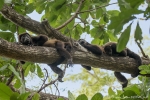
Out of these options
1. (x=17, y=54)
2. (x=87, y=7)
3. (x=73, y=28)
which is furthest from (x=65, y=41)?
(x=17, y=54)

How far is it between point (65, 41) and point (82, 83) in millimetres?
5977

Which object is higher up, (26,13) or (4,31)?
(26,13)

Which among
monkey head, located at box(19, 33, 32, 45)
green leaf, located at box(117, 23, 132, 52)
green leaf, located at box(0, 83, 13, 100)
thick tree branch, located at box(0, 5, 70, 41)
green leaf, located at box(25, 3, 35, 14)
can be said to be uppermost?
green leaf, located at box(25, 3, 35, 14)

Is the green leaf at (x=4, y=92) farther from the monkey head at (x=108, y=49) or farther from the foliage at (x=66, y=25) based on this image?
the monkey head at (x=108, y=49)

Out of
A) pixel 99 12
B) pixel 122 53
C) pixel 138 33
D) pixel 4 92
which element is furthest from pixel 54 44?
pixel 138 33

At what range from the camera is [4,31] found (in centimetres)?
397

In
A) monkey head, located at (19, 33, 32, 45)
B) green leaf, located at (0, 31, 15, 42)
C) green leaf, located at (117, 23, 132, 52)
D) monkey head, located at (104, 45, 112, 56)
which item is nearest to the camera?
green leaf, located at (117, 23, 132, 52)

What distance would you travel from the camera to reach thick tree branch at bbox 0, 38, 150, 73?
10.4 feet

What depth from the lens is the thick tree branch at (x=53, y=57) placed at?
3.18 metres

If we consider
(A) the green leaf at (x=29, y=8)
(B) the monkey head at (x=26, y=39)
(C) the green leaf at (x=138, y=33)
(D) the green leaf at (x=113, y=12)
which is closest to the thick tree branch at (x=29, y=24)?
(A) the green leaf at (x=29, y=8)

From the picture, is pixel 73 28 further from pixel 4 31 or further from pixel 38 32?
pixel 4 31

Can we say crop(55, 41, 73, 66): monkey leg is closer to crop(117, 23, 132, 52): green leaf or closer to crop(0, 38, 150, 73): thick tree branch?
crop(0, 38, 150, 73): thick tree branch

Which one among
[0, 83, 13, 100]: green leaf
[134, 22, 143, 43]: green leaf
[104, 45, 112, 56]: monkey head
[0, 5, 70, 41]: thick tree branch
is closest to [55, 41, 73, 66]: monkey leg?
[0, 5, 70, 41]: thick tree branch

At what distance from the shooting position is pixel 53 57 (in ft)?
12.1
